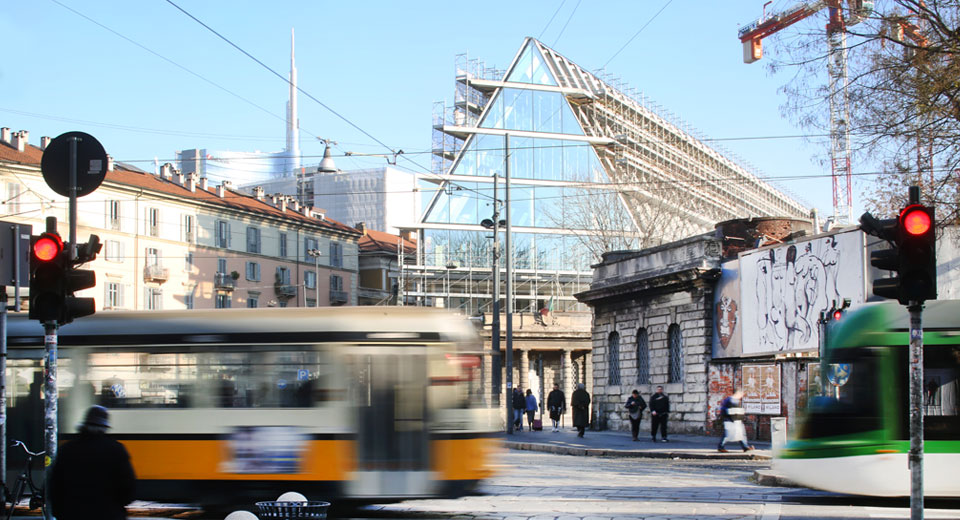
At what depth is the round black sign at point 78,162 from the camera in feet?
37.2

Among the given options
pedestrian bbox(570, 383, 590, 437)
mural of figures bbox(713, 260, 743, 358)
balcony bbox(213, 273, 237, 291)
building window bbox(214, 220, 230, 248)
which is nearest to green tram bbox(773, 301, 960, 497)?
mural of figures bbox(713, 260, 743, 358)

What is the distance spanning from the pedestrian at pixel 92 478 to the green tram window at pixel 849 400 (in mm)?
11315

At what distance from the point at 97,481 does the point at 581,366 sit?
189ft

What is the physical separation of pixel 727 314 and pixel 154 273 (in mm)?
40670

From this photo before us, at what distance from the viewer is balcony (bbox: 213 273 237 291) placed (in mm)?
69938

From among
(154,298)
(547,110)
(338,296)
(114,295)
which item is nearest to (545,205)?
(547,110)

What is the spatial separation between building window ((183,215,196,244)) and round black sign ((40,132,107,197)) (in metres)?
58.3

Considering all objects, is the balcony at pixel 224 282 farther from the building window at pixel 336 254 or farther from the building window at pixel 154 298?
the building window at pixel 336 254

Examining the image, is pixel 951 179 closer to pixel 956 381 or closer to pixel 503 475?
pixel 956 381

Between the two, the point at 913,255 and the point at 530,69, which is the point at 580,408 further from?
the point at 530,69

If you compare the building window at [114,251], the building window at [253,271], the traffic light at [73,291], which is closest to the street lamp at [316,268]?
the building window at [253,271]

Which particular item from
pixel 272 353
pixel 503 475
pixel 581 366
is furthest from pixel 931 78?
pixel 581 366

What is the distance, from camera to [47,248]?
10.3 m

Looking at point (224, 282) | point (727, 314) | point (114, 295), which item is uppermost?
point (224, 282)
